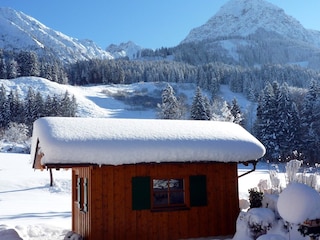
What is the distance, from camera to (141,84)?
104m

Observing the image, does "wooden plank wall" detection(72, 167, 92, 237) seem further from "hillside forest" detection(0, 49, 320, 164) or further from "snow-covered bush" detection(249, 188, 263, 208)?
"hillside forest" detection(0, 49, 320, 164)

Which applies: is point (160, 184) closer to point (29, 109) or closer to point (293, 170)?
point (293, 170)

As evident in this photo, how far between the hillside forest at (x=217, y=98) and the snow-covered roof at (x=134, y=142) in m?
4.38

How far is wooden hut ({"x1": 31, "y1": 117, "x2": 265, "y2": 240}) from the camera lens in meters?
9.93

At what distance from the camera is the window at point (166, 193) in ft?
35.7

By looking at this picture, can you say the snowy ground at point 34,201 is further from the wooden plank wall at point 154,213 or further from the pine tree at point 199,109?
the pine tree at point 199,109

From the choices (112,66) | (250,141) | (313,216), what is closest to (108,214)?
Result: (250,141)

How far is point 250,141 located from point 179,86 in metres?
90.6

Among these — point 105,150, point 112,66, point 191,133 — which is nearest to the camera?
point 105,150

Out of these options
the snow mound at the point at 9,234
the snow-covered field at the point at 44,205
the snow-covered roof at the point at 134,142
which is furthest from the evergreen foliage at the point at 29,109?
the snow-covered roof at the point at 134,142

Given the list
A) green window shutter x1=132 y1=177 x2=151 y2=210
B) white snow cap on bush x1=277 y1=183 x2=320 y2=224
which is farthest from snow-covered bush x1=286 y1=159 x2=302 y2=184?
white snow cap on bush x1=277 y1=183 x2=320 y2=224

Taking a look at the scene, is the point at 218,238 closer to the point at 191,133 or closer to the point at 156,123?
the point at 191,133

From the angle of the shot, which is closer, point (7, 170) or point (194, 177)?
point (194, 177)

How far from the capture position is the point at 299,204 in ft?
20.9
